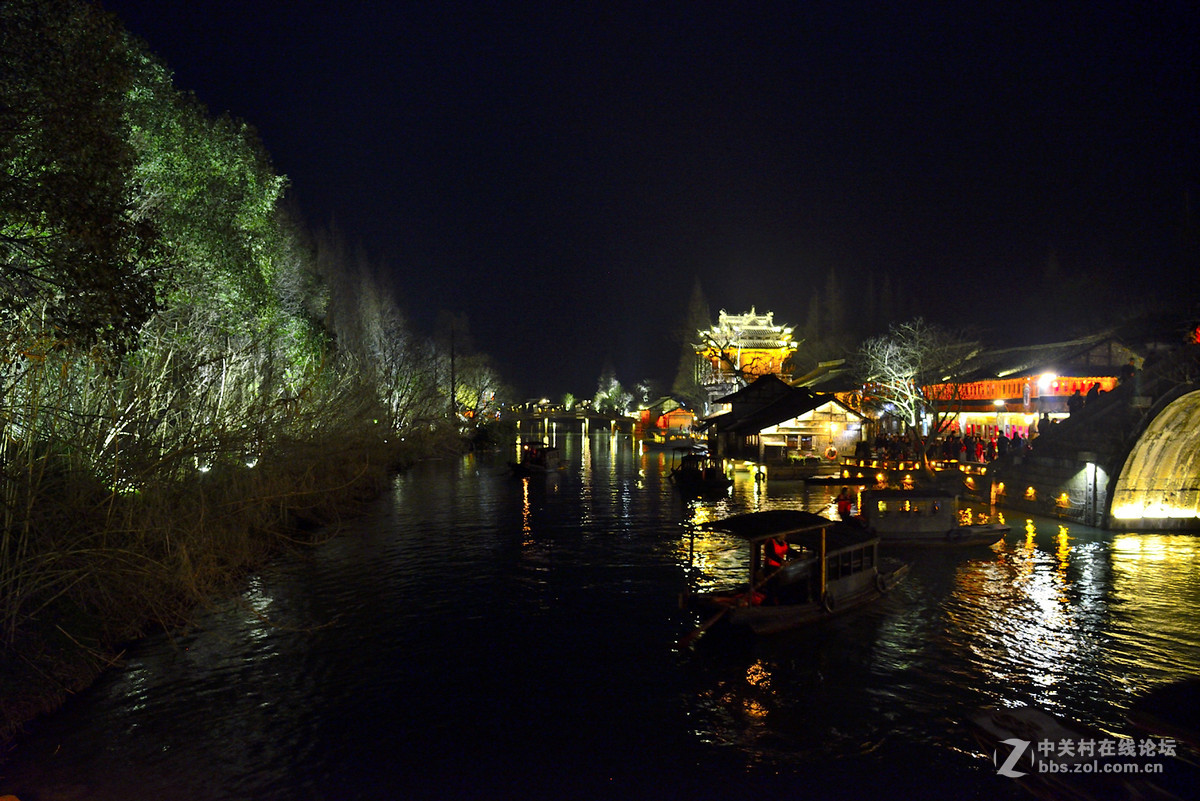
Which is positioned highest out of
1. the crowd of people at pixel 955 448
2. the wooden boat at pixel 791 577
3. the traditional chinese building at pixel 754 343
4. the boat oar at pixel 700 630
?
the traditional chinese building at pixel 754 343

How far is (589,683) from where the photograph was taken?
1202cm

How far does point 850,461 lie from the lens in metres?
39.2

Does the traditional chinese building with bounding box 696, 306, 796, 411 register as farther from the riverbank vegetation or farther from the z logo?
the z logo

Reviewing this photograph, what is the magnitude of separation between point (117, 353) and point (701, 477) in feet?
94.9

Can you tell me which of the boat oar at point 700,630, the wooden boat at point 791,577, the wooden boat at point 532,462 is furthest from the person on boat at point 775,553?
the wooden boat at point 532,462

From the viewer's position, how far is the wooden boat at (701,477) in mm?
34188

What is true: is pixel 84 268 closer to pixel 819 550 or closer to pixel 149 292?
pixel 149 292

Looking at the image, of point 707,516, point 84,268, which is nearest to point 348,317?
point 707,516

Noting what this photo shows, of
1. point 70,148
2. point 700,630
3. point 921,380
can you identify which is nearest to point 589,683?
point 700,630

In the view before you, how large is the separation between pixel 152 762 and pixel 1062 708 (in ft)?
46.6

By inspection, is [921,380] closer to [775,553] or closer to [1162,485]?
[1162,485]

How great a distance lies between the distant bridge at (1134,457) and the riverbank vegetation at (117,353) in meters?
23.9

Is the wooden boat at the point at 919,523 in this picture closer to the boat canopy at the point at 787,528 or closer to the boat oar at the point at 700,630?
the boat canopy at the point at 787,528

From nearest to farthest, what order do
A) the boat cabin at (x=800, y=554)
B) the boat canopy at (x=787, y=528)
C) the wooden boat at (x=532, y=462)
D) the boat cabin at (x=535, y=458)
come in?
the boat canopy at (x=787, y=528)
the boat cabin at (x=800, y=554)
the wooden boat at (x=532, y=462)
the boat cabin at (x=535, y=458)
